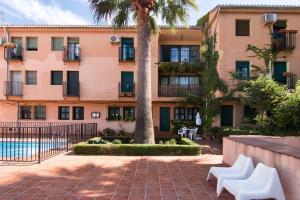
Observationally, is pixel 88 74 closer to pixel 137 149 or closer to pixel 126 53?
pixel 126 53

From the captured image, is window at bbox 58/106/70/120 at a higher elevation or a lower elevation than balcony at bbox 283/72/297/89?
lower

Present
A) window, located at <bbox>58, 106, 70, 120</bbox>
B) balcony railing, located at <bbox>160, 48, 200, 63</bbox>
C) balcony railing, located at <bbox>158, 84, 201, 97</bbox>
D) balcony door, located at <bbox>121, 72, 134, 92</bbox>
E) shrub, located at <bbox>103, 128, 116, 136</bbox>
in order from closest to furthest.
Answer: shrub, located at <bbox>103, 128, 116, 136</bbox> → balcony railing, located at <bbox>158, 84, 201, 97</bbox> → balcony door, located at <bbox>121, 72, 134, 92</bbox> → window, located at <bbox>58, 106, 70, 120</bbox> → balcony railing, located at <bbox>160, 48, 200, 63</bbox>

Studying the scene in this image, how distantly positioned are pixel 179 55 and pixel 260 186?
21238mm

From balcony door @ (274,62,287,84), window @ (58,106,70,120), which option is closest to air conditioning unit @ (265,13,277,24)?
balcony door @ (274,62,287,84)

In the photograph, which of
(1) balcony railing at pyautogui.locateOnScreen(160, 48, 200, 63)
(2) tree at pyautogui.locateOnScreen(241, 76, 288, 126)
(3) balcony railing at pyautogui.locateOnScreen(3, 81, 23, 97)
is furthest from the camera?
(1) balcony railing at pyautogui.locateOnScreen(160, 48, 200, 63)

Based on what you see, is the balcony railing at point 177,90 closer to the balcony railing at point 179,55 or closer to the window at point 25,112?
the balcony railing at point 179,55

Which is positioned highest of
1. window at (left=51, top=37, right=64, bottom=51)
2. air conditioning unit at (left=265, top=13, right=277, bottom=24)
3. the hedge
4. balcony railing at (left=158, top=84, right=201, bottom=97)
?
air conditioning unit at (left=265, top=13, right=277, bottom=24)

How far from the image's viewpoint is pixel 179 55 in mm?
26219

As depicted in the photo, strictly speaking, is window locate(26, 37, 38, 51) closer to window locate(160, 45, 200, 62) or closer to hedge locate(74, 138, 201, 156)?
window locate(160, 45, 200, 62)

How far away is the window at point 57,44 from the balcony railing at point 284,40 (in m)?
15.6

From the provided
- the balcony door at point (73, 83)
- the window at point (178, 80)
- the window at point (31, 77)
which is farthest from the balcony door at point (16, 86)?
the window at point (178, 80)

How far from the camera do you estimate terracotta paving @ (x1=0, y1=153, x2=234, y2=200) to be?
6.90 m

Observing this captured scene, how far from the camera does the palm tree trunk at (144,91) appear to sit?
1397 cm

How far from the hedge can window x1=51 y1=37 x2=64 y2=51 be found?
14.4m
